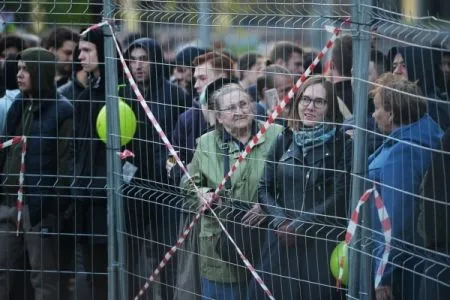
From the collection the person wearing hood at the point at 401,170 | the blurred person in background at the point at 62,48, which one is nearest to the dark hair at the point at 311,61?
the person wearing hood at the point at 401,170

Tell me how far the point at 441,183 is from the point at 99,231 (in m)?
3.41

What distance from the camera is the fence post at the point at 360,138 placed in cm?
530

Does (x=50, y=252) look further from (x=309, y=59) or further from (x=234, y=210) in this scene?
(x=309, y=59)

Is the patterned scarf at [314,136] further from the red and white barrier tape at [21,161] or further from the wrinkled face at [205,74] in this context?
the red and white barrier tape at [21,161]

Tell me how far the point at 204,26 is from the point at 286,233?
4.08 ft

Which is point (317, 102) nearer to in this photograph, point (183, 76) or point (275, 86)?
point (275, 86)

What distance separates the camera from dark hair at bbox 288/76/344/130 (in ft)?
18.5

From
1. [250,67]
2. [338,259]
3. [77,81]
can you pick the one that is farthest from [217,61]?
[77,81]

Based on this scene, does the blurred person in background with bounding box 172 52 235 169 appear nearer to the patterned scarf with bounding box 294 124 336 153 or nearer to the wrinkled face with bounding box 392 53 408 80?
the patterned scarf with bounding box 294 124 336 153

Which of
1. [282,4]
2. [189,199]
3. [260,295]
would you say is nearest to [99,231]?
[189,199]

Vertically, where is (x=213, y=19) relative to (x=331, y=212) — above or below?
above

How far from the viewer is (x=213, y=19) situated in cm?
621

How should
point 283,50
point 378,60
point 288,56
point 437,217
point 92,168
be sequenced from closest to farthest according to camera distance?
point 437,217 → point 378,60 → point 283,50 → point 288,56 → point 92,168

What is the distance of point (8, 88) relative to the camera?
9016 mm
